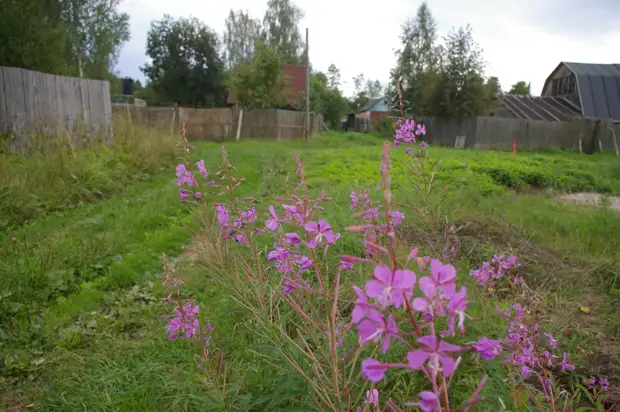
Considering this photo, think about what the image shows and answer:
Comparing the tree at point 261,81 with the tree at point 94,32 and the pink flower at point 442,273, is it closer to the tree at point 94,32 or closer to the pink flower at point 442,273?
the tree at point 94,32

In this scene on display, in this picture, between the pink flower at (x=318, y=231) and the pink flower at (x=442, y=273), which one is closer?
the pink flower at (x=442, y=273)

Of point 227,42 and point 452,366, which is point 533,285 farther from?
point 227,42

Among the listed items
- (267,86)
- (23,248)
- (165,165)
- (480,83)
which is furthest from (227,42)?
(23,248)

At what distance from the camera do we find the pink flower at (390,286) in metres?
0.62

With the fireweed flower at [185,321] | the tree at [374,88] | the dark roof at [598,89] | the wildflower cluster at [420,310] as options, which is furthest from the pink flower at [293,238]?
the tree at [374,88]

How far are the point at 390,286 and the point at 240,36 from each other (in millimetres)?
47172

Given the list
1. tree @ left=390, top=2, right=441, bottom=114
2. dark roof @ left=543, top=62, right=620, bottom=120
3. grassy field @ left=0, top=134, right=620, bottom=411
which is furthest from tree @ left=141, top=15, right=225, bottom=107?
grassy field @ left=0, top=134, right=620, bottom=411

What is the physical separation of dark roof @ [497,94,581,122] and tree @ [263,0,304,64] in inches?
797

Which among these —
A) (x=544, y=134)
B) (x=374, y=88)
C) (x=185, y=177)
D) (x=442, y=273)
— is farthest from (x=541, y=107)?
(x=374, y=88)

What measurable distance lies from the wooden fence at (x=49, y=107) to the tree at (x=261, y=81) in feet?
48.1

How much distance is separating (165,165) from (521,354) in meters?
8.84

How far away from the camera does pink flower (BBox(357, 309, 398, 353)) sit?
2.10 feet

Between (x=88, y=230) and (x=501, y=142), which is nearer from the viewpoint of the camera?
(x=88, y=230)

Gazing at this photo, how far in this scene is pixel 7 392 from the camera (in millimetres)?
2467
